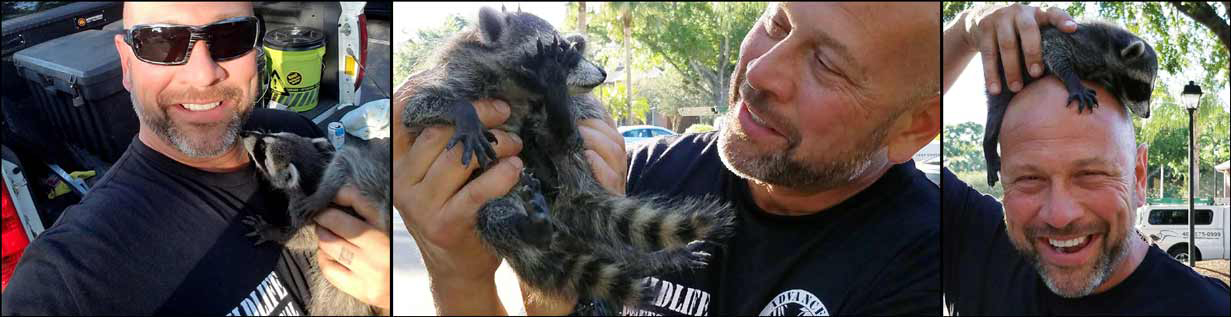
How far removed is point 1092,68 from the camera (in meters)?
3.21

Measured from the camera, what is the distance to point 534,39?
124 inches

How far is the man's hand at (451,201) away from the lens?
3.06 metres

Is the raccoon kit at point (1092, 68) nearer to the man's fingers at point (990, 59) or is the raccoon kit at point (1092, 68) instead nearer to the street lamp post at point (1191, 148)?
the man's fingers at point (990, 59)

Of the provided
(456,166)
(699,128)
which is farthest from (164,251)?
(699,128)

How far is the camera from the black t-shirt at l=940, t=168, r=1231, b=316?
10.6ft

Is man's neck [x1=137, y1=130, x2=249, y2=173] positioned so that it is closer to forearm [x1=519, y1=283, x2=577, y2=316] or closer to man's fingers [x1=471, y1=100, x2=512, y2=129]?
man's fingers [x1=471, y1=100, x2=512, y2=129]

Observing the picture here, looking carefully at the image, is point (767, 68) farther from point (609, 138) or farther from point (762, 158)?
point (609, 138)

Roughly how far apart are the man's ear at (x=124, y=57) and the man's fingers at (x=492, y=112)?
4.09 ft

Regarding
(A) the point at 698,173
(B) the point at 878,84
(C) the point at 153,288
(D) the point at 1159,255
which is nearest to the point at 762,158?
(A) the point at 698,173

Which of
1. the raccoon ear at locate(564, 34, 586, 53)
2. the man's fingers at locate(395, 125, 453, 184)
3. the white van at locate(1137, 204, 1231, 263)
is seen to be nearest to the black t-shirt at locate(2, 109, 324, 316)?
the man's fingers at locate(395, 125, 453, 184)

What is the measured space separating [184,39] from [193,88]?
7.1 inches

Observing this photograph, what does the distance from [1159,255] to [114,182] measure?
13.0 feet

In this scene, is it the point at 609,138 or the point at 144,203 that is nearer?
the point at 144,203

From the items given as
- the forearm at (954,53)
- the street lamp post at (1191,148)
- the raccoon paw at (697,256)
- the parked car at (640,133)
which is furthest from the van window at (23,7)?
the street lamp post at (1191,148)
